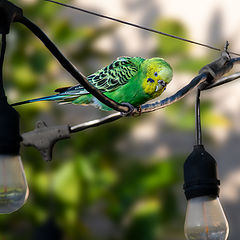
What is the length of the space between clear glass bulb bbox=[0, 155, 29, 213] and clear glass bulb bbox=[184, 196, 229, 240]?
0.44 metres

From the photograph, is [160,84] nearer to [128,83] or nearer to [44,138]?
[128,83]

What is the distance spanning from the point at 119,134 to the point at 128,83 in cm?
198

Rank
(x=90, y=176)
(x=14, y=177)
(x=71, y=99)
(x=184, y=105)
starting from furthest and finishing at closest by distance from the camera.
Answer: (x=184, y=105), (x=90, y=176), (x=71, y=99), (x=14, y=177)

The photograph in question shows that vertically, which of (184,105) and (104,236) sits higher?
(184,105)

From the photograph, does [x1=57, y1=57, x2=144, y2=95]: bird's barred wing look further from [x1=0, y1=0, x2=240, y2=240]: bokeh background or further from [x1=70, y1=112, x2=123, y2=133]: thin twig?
[x1=0, y1=0, x2=240, y2=240]: bokeh background

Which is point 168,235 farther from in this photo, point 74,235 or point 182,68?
point 182,68

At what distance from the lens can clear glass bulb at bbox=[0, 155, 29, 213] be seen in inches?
52.1

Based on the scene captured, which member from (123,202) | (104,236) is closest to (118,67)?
(123,202)

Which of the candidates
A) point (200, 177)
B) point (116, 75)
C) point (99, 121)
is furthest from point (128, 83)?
point (200, 177)

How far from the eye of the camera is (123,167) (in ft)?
12.4

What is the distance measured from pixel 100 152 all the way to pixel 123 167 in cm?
18

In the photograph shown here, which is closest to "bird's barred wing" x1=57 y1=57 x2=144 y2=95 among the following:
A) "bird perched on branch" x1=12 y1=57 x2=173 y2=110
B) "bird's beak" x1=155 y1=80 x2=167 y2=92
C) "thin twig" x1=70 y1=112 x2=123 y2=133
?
"bird perched on branch" x1=12 y1=57 x2=173 y2=110

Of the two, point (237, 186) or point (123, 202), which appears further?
point (237, 186)

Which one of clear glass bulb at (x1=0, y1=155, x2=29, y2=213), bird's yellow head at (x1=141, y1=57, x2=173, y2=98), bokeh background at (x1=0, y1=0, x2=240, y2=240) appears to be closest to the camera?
clear glass bulb at (x1=0, y1=155, x2=29, y2=213)
